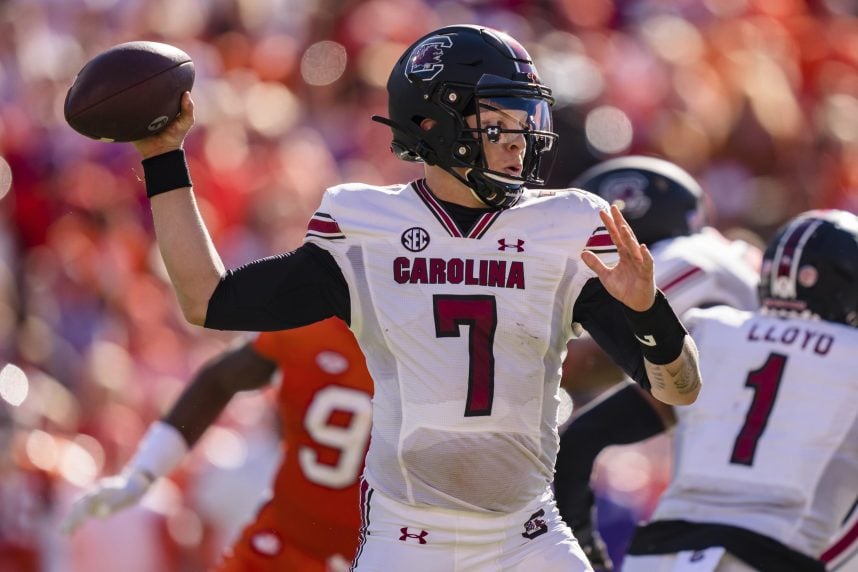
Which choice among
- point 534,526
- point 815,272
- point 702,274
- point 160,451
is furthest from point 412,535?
point 702,274

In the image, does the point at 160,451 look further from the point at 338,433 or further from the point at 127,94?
the point at 127,94

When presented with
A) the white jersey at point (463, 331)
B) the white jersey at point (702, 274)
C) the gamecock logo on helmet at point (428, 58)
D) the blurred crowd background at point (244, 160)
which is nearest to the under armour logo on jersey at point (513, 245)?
the white jersey at point (463, 331)

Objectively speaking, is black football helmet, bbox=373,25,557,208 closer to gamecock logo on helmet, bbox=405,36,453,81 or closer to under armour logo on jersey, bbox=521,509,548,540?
gamecock logo on helmet, bbox=405,36,453,81

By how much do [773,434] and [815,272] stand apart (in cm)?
55

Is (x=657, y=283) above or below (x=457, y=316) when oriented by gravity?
below

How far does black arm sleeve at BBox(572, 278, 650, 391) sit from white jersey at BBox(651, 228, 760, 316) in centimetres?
173

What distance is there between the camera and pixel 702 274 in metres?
5.34

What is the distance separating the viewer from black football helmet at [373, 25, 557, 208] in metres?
3.56

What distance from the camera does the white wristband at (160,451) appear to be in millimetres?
4934

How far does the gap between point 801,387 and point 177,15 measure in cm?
639

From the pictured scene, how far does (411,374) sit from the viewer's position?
3449 mm

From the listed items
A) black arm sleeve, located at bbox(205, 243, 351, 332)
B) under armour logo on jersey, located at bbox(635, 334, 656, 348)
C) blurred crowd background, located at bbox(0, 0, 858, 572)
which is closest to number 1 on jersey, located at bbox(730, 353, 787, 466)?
under armour logo on jersey, located at bbox(635, 334, 656, 348)

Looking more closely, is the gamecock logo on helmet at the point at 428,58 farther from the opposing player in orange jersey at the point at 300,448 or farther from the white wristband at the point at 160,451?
the white wristband at the point at 160,451

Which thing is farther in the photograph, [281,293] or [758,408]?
[758,408]
